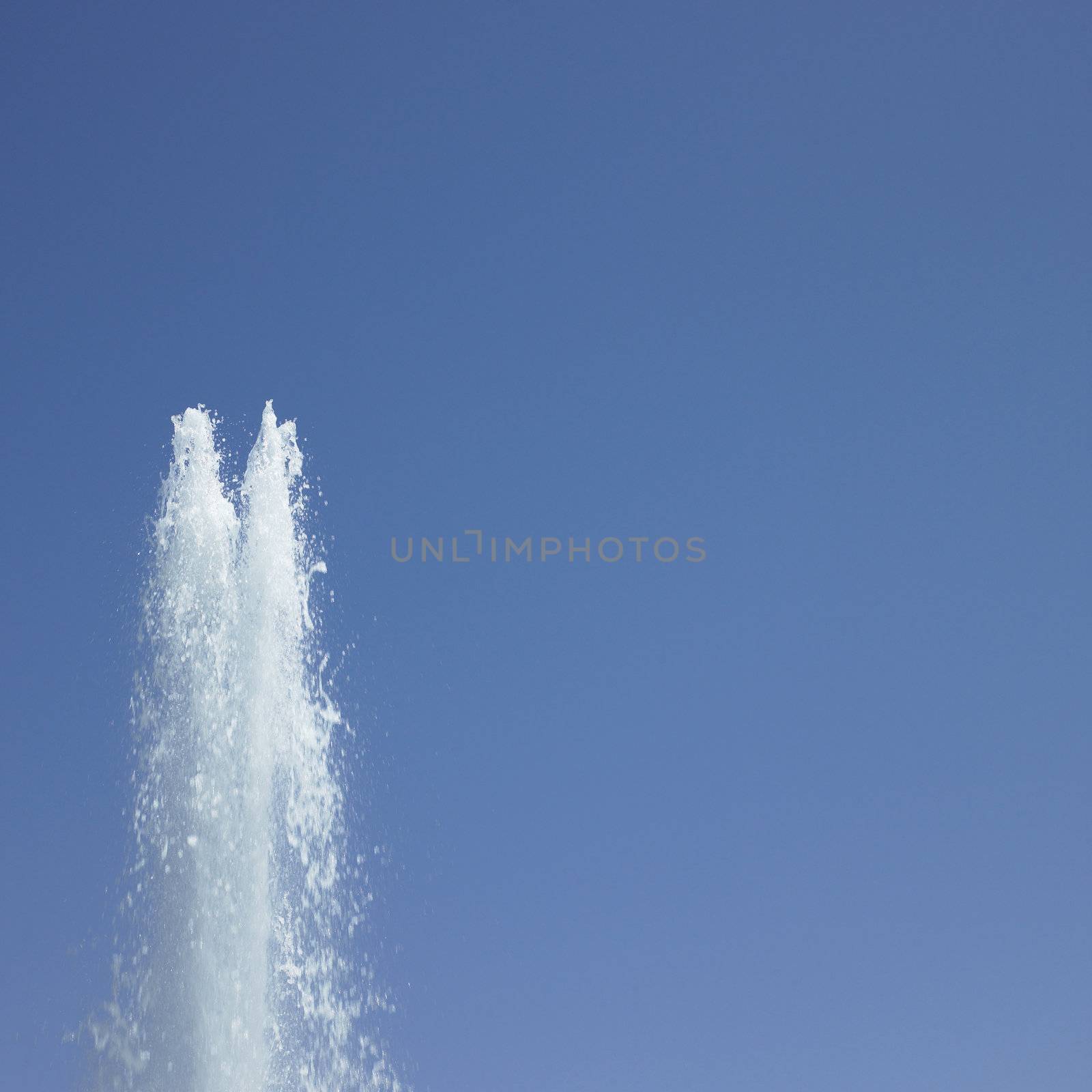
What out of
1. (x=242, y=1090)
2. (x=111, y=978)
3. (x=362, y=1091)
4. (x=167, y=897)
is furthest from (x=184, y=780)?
(x=362, y=1091)

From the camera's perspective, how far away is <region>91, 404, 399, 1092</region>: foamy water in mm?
11617

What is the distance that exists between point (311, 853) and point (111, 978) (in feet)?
7.17

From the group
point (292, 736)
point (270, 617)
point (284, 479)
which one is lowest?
point (292, 736)

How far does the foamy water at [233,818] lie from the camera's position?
38.1 feet

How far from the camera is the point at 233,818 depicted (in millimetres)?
12445

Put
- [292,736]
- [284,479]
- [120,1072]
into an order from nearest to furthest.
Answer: [120,1072] < [292,736] < [284,479]

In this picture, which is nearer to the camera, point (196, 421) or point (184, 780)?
point (184, 780)

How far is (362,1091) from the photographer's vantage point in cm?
1327

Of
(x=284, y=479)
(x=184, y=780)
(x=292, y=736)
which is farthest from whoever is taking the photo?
(x=284, y=479)

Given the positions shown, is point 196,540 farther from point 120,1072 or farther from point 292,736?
point 120,1072

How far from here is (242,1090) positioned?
37.8 feet

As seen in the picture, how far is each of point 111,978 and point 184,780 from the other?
71.3 inches

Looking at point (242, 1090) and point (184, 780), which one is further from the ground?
point (184, 780)

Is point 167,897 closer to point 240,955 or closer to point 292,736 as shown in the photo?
point 240,955
